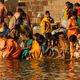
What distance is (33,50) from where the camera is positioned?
52.5 ft

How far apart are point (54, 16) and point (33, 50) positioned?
708 cm

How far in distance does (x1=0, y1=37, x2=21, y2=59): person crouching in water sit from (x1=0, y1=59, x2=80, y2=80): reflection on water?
571 mm

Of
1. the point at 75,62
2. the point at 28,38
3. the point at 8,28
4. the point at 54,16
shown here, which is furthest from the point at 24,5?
the point at 75,62

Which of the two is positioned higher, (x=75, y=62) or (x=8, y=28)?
(x=8, y=28)

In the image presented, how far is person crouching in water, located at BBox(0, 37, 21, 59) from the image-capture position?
Result: 625 inches

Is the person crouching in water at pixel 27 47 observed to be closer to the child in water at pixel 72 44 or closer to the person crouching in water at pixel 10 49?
the person crouching in water at pixel 10 49

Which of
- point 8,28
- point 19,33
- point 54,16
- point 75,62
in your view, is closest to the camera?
point 75,62

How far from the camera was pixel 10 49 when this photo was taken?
626 inches

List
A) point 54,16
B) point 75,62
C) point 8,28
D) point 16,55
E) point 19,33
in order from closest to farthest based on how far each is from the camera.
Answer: point 75,62 < point 16,55 < point 19,33 < point 8,28 < point 54,16

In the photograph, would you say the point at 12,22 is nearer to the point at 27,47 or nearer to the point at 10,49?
the point at 27,47

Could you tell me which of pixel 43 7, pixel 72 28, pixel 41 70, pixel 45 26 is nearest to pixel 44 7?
pixel 43 7

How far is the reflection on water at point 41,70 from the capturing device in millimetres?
11000

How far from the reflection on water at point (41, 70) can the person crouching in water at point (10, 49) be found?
57 cm

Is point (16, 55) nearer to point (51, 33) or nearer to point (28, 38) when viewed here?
point (28, 38)
